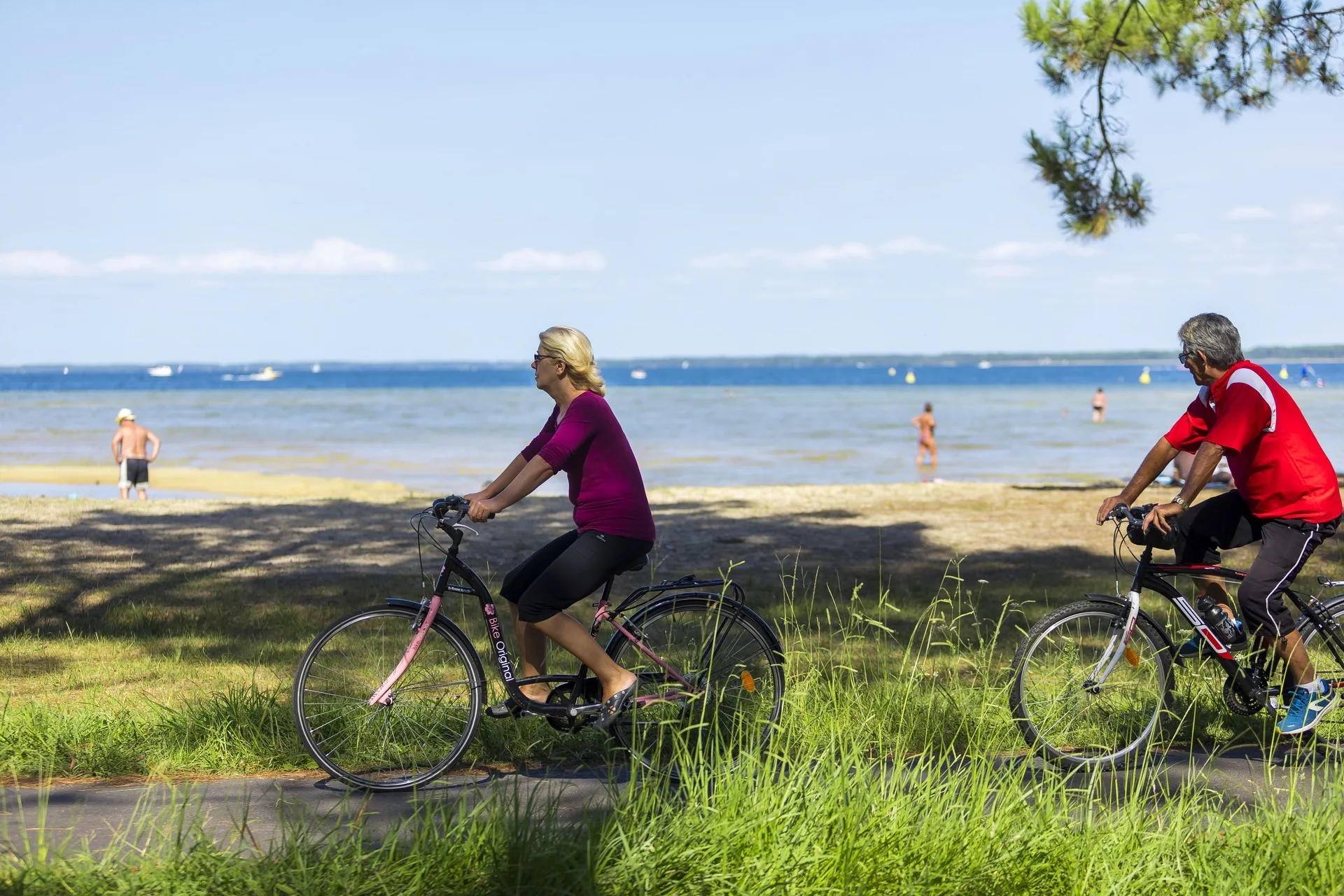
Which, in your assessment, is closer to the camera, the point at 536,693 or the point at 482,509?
the point at 482,509

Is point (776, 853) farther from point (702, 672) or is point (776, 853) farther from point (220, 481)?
point (220, 481)

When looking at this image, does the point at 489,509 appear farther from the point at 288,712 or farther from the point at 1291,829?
the point at 1291,829

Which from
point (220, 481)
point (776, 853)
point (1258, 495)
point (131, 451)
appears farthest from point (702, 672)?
point (220, 481)

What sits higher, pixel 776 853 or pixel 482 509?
pixel 482 509

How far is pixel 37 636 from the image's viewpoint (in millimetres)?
8227

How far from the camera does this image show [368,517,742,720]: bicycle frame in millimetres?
4902

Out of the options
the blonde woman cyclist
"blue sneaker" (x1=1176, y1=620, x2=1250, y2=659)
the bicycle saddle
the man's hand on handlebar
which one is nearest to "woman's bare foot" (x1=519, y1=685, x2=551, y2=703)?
the blonde woman cyclist

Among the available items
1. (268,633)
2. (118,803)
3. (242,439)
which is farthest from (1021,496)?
(242,439)

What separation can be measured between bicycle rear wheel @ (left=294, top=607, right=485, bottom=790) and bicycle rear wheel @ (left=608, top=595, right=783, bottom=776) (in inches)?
24.7

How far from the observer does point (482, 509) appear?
187 inches

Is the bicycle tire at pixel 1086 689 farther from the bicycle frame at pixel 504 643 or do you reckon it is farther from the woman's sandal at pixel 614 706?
the woman's sandal at pixel 614 706

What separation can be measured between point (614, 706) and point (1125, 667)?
6.79ft

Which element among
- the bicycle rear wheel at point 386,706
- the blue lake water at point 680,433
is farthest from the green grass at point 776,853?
the blue lake water at point 680,433

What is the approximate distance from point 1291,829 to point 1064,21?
10.4 metres
